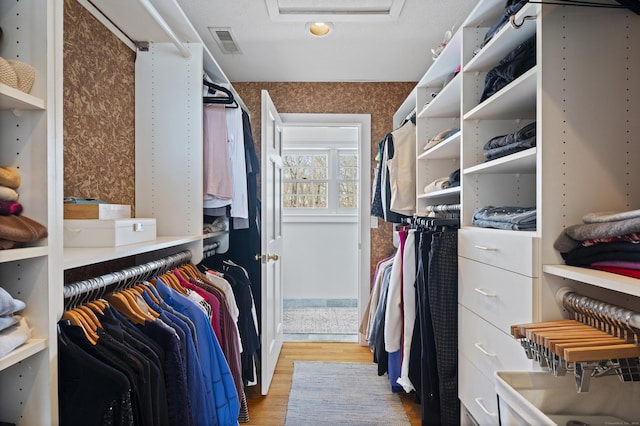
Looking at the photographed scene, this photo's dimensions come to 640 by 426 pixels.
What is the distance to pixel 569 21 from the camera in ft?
3.98

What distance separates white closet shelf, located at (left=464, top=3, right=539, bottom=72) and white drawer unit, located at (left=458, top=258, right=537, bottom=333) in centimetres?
82

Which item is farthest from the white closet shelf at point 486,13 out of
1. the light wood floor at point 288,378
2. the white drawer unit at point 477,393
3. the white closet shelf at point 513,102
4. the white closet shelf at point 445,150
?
the light wood floor at point 288,378

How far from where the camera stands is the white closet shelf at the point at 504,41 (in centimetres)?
129

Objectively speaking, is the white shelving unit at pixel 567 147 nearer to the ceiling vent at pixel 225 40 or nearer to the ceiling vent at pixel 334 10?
the ceiling vent at pixel 334 10

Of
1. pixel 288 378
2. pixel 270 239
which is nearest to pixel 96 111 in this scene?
pixel 270 239

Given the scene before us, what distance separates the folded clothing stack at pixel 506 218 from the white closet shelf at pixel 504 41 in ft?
2.00

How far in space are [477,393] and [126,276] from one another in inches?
55.3

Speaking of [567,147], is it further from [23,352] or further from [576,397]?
[23,352]

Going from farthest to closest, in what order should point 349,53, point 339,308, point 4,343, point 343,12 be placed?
point 339,308 < point 349,53 < point 343,12 < point 4,343

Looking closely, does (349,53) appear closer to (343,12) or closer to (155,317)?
(343,12)

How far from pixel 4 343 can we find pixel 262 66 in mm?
2671

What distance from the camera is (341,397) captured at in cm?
253

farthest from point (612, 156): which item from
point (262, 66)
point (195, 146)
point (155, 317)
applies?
point (262, 66)

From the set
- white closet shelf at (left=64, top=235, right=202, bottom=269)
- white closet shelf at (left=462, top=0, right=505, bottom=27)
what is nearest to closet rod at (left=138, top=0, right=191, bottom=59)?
white closet shelf at (left=64, top=235, right=202, bottom=269)
